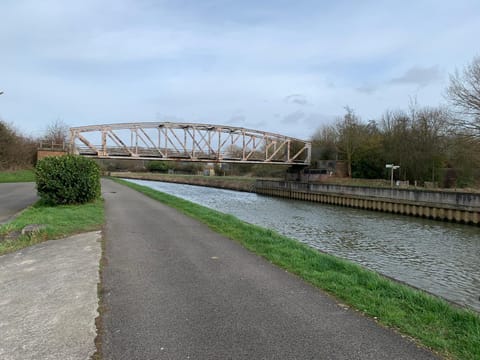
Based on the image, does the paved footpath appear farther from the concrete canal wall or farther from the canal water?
the concrete canal wall

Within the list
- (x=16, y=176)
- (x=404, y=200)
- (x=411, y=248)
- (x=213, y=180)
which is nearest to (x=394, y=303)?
(x=411, y=248)

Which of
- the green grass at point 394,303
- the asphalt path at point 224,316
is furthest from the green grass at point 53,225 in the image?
the green grass at point 394,303

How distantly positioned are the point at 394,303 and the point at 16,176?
152 feet

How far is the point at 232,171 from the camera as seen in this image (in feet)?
305

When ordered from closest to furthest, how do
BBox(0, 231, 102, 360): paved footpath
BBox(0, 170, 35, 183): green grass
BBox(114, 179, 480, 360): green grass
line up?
BBox(0, 231, 102, 360): paved footpath, BBox(114, 179, 480, 360): green grass, BBox(0, 170, 35, 183): green grass

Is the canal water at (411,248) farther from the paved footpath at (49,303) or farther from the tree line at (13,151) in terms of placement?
the tree line at (13,151)

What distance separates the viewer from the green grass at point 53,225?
9442mm

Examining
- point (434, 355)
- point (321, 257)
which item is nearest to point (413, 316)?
point (434, 355)

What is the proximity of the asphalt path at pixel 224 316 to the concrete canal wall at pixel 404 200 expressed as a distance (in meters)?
20.6

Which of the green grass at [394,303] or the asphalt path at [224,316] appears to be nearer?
the asphalt path at [224,316]

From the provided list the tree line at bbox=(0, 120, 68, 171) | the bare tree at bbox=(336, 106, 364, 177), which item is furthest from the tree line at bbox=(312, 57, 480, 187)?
the tree line at bbox=(0, 120, 68, 171)

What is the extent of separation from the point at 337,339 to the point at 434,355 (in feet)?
3.21

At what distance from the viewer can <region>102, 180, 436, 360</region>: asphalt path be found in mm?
3785

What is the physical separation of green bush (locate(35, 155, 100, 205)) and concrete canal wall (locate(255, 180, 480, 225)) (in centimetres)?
2228
